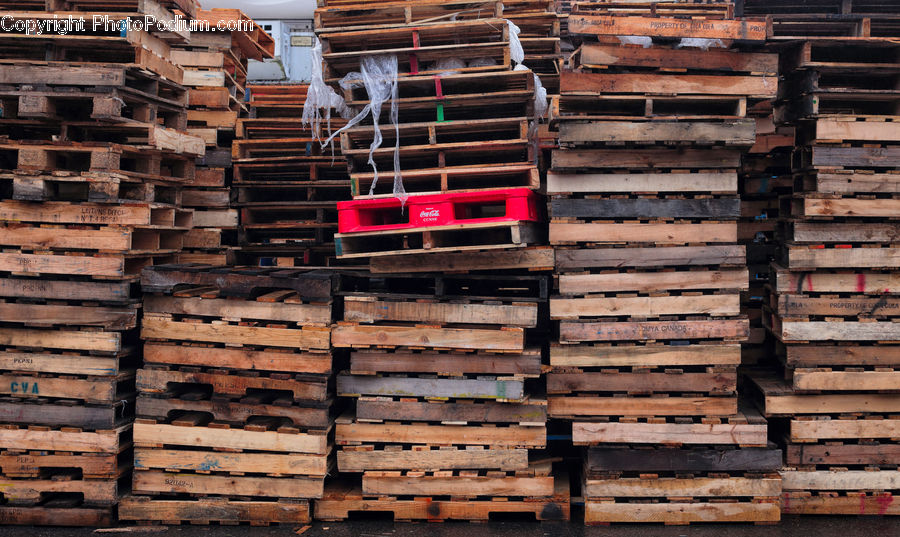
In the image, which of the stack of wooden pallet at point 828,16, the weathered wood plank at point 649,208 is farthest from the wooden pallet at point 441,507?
the stack of wooden pallet at point 828,16

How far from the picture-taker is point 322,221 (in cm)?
668

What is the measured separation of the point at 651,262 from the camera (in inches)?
211

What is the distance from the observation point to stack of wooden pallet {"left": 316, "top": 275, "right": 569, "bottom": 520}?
528cm

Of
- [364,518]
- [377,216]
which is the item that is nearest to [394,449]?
[364,518]

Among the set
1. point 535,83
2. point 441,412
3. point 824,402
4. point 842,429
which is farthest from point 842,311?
point 441,412

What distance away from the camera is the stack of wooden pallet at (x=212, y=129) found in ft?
21.8

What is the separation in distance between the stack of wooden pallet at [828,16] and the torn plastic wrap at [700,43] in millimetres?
750

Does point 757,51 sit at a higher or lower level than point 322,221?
higher

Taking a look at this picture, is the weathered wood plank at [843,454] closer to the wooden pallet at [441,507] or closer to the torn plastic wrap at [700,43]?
the wooden pallet at [441,507]

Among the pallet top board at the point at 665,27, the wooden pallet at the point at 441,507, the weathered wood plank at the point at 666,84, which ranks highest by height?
the pallet top board at the point at 665,27

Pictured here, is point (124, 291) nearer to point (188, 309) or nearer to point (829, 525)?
point (188, 309)

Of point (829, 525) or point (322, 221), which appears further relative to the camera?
point (322, 221)

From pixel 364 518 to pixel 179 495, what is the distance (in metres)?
1.56

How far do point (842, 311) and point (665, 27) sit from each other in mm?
2742
